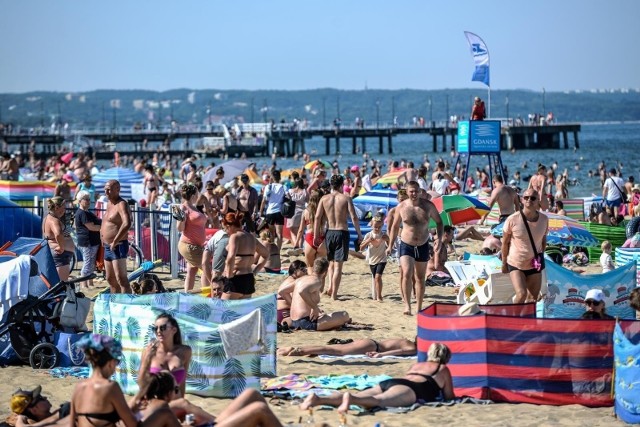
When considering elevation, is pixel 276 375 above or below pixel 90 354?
below

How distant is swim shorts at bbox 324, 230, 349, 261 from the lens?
11273 millimetres

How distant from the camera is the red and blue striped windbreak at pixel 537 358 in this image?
7035 mm

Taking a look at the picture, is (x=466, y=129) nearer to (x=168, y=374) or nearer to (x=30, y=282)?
(x=30, y=282)

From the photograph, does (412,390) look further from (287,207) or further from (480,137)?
(480,137)

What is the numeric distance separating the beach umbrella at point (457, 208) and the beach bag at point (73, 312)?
24.8 ft

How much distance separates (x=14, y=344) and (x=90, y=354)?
3047 mm

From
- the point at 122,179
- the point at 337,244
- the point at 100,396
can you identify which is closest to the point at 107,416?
the point at 100,396

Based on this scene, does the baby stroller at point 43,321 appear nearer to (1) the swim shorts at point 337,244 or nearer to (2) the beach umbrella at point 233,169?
(1) the swim shorts at point 337,244

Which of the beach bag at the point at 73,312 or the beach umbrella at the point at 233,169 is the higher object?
the beach umbrella at the point at 233,169

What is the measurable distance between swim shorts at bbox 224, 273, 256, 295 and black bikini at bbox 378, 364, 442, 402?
2.30 metres

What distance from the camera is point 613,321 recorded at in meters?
6.98

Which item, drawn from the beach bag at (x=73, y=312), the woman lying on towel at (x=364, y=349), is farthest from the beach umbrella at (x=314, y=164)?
the beach bag at (x=73, y=312)

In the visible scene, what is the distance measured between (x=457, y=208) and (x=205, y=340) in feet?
28.6

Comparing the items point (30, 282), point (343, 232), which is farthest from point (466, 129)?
point (30, 282)
